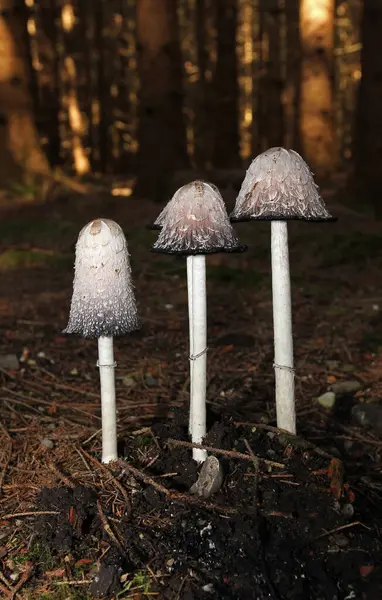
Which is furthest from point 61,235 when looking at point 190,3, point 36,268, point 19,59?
point 190,3

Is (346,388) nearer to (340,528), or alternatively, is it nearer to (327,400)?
(327,400)

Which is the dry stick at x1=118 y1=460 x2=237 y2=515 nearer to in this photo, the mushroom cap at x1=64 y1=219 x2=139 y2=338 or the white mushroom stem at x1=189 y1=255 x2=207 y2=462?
the white mushroom stem at x1=189 y1=255 x2=207 y2=462

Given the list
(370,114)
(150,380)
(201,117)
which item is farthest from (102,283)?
(201,117)

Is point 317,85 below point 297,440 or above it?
above

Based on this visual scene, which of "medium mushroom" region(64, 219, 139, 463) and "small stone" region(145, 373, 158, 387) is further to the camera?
"small stone" region(145, 373, 158, 387)

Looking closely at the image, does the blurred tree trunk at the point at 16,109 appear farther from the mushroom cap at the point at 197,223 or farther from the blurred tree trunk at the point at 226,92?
the mushroom cap at the point at 197,223

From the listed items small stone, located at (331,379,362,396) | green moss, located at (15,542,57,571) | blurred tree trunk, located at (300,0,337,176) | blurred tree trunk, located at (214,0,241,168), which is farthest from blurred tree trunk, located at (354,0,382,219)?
blurred tree trunk, located at (214,0,241,168)
